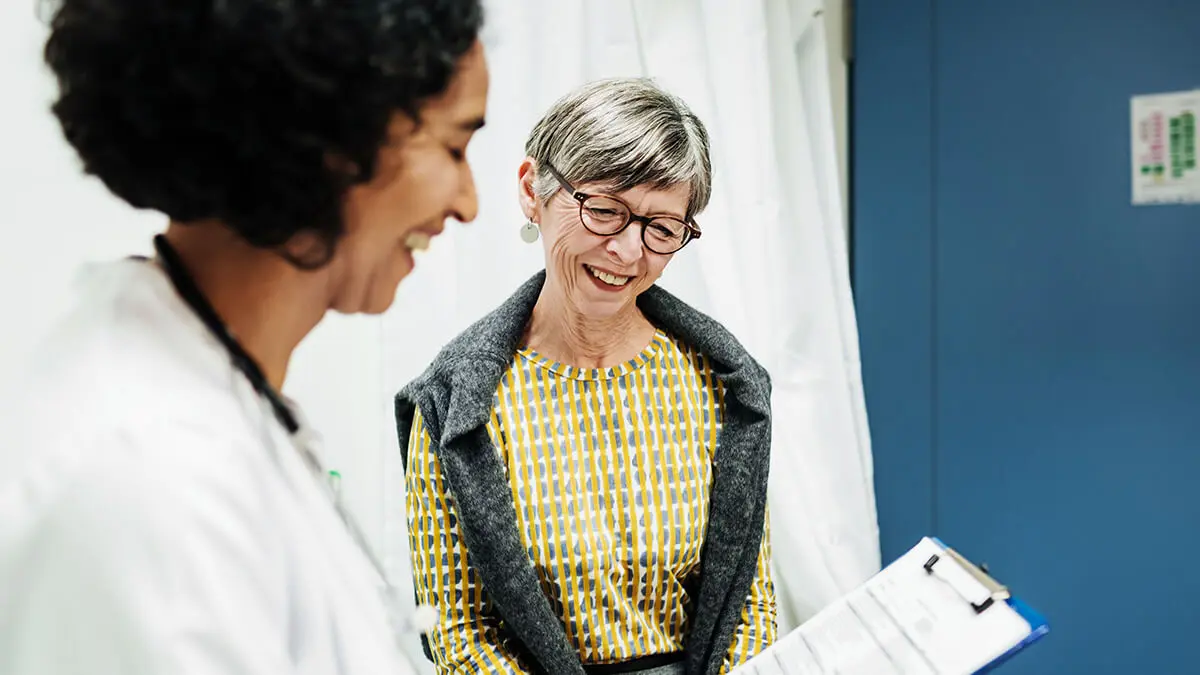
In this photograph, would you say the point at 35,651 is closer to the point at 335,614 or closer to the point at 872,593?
the point at 335,614

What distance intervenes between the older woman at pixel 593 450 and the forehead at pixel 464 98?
1.71 feet

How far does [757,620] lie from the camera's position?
114 centimetres

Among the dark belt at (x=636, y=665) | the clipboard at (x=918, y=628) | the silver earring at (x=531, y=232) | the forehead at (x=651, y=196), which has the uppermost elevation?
the forehead at (x=651, y=196)

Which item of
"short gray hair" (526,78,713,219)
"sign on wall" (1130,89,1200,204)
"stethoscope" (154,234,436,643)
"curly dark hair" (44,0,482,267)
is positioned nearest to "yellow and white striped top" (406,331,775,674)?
"short gray hair" (526,78,713,219)

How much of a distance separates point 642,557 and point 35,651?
2.46ft

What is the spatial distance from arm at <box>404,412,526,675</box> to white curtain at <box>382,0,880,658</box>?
0.30m

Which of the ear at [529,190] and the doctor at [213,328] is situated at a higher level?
the ear at [529,190]

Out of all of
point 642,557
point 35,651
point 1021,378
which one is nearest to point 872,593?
point 642,557

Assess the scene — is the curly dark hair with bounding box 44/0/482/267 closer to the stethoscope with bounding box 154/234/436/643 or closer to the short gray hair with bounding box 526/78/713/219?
the stethoscope with bounding box 154/234/436/643

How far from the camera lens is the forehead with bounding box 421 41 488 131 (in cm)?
43

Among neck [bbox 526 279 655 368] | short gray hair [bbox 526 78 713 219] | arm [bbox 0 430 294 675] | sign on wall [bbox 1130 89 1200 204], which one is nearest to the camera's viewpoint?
arm [bbox 0 430 294 675]

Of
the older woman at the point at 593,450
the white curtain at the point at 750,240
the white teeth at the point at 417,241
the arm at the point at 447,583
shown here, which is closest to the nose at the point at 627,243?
the older woman at the point at 593,450

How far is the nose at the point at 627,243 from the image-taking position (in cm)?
100

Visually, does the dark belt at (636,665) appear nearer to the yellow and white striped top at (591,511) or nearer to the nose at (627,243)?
the yellow and white striped top at (591,511)
